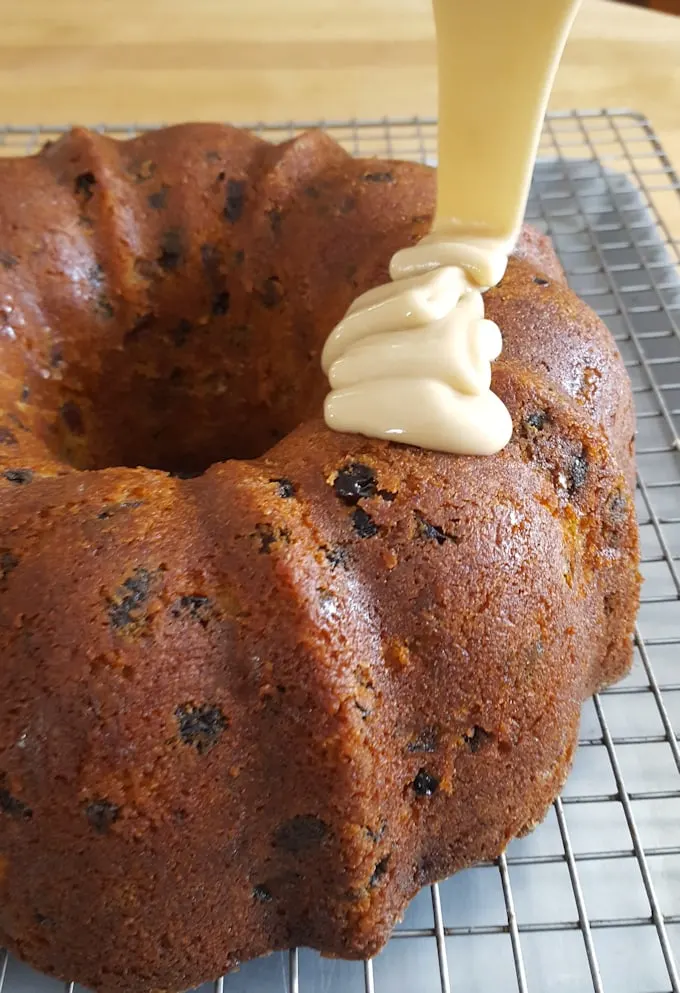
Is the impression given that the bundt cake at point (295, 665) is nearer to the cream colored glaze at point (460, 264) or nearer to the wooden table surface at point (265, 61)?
the cream colored glaze at point (460, 264)

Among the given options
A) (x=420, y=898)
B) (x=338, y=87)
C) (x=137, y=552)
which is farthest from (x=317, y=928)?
(x=338, y=87)

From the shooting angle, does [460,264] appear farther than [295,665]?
Yes

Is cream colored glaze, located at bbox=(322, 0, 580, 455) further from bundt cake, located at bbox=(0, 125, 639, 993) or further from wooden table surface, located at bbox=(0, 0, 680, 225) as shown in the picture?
wooden table surface, located at bbox=(0, 0, 680, 225)

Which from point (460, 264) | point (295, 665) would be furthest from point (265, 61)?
point (295, 665)

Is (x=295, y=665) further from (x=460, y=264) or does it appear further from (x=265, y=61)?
(x=265, y=61)

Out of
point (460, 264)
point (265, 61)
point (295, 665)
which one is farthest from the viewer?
point (265, 61)

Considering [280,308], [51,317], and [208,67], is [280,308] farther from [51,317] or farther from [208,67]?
[208,67]

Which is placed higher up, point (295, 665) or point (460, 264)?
point (460, 264)
